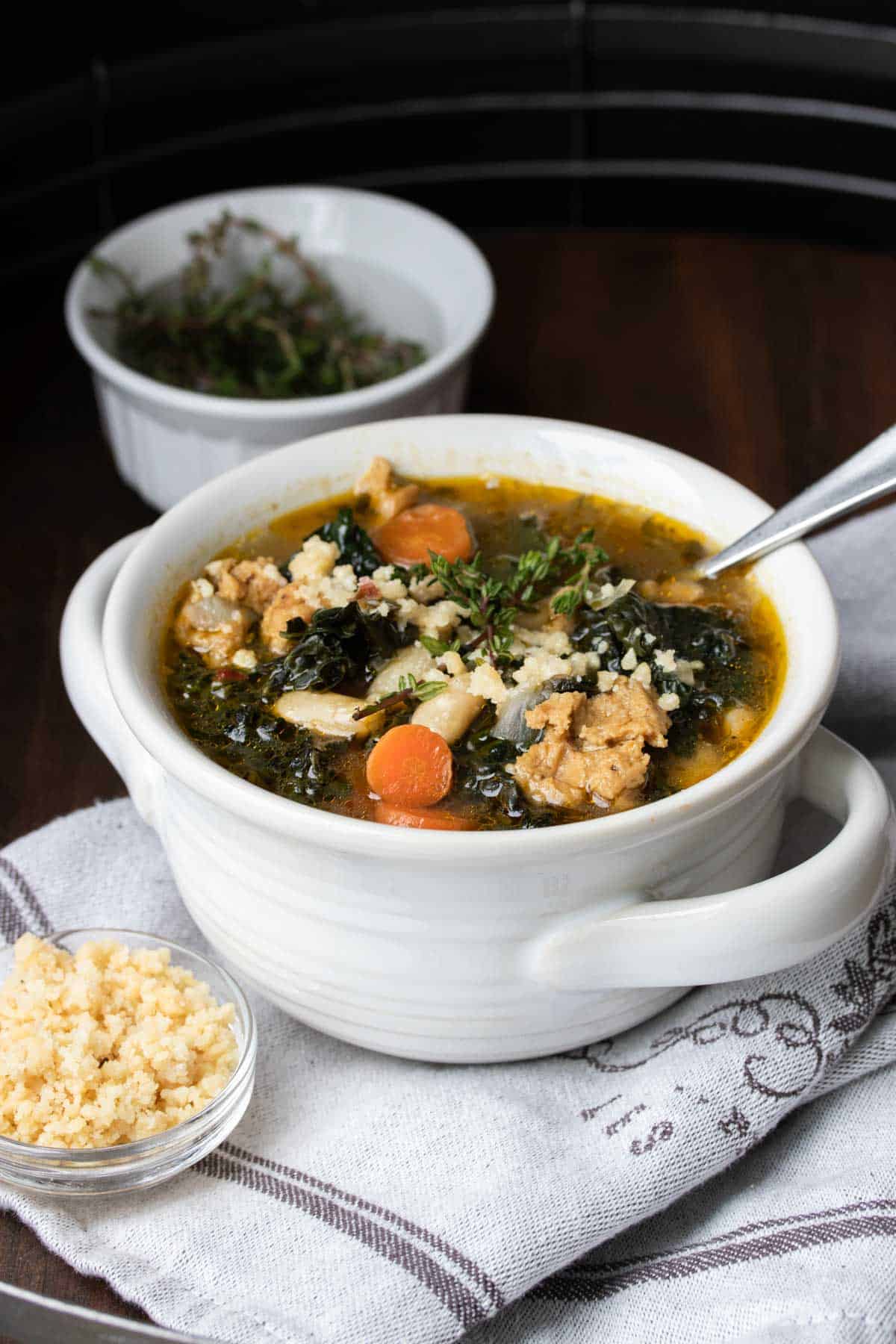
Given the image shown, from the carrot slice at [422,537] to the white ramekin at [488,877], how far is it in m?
0.26

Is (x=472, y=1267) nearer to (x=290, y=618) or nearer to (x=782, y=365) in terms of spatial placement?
(x=290, y=618)

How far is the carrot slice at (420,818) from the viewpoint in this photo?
166cm

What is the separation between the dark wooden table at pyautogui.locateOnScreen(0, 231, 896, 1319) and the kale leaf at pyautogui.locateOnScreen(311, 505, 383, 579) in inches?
27.8

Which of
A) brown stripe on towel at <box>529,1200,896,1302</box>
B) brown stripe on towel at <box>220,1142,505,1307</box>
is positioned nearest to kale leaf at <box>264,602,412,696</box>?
brown stripe on towel at <box>220,1142,505,1307</box>

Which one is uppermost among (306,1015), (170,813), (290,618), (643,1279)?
(290,618)

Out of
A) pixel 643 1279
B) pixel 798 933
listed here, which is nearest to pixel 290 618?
pixel 798 933

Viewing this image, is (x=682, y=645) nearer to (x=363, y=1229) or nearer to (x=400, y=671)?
(x=400, y=671)

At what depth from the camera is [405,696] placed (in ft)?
5.93

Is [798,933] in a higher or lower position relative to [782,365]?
higher

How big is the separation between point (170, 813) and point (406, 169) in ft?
8.13

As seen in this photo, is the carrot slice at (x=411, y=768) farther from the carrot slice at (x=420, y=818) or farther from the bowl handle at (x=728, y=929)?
the bowl handle at (x=728, y=929)

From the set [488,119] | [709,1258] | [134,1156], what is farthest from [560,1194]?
[488,119]

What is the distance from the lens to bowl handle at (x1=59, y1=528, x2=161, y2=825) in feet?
6.22

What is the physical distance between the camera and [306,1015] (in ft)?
5.86
